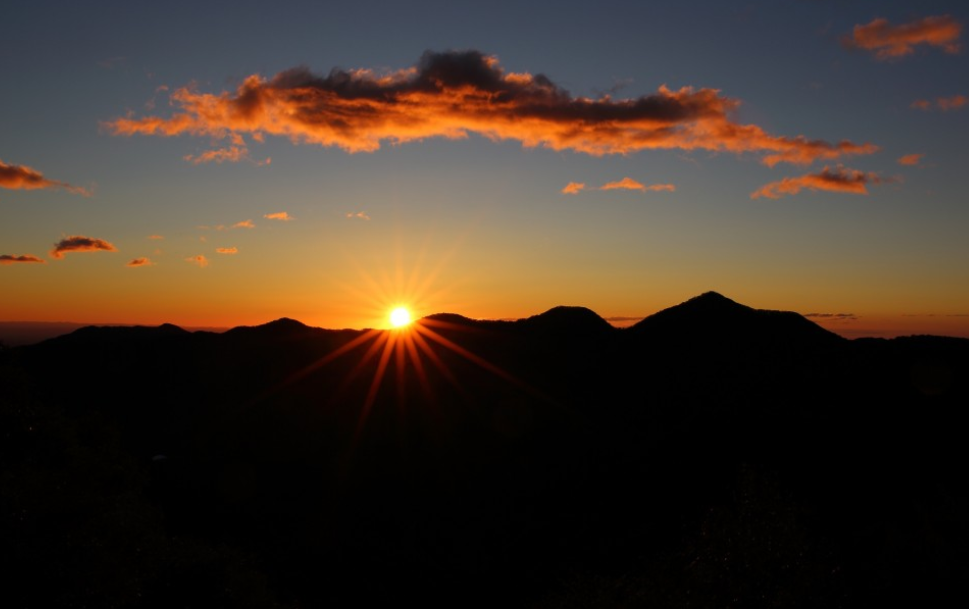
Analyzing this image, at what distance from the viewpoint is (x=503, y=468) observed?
13400 cm

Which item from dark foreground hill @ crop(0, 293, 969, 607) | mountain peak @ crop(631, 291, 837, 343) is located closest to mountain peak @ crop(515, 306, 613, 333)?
dark foreground hill @ crop(0, 293, 969, 607)

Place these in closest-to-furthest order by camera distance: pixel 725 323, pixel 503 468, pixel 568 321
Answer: pixel 503 468 < pixel 725 323 < pixel 568 321

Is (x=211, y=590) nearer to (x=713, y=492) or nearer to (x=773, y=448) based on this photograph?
(x=713, y=492)

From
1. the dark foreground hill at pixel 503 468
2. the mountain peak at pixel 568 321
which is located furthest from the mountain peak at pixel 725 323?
the mountain peak at pixel 568 321

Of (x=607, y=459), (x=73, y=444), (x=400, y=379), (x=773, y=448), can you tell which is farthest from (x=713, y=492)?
(x=73, y=444)

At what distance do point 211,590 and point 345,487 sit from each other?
85.2 m

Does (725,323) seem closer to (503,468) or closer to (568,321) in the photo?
(568,321)

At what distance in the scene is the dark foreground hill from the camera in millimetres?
34781

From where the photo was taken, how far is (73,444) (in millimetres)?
36594

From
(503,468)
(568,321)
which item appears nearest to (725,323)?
(568,321)

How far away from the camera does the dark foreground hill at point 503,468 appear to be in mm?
34781

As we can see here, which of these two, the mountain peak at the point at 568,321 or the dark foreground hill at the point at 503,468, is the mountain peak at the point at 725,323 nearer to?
the dark foreground hill at the point at 503,468

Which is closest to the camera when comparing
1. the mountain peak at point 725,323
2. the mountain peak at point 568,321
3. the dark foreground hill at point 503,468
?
the dark foreground hill at point 503,468

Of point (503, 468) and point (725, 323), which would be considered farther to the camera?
point (725, 323)
